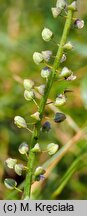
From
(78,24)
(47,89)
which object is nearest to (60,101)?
(47,89)

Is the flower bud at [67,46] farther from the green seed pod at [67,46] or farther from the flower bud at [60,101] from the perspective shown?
the flower bud at [60,101]

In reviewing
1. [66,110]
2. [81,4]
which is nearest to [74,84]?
[66,110]

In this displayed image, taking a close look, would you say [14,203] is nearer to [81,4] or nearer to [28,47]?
[28,47]

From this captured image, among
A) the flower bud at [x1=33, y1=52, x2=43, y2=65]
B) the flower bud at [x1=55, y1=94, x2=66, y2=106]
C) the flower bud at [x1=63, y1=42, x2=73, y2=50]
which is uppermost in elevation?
the flower bud at [x1=33, y1=52, x2=43, y2=65]

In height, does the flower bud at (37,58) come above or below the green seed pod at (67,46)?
above

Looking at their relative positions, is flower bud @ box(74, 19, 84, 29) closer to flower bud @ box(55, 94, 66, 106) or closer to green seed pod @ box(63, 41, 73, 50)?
green seed pod @ box(63, 41, 73, 50)

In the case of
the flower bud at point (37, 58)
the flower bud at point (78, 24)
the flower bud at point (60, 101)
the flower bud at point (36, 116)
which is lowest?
the flower bud at point (36, 116)

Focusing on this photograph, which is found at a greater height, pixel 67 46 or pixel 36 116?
pixel 67 46

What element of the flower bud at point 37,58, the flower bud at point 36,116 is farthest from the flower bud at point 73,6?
the flower bud at point 36,116

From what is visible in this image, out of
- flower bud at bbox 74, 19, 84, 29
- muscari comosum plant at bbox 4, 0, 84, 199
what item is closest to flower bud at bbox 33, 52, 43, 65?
muscari comosum plant at bbox 4, 0, 84, 199

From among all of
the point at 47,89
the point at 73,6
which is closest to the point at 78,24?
the point at 73,6

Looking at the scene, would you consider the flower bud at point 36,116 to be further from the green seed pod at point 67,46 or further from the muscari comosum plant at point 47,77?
the green seed pod at point 67,46

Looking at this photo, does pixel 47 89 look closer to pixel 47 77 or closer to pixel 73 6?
pixel 47 77
